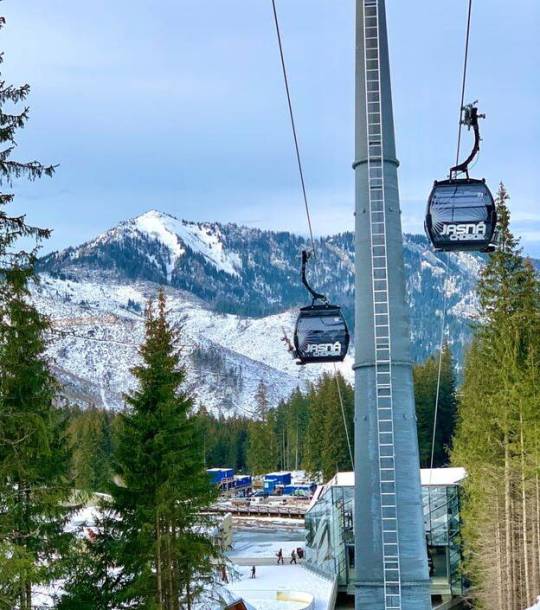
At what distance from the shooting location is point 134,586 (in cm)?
1477

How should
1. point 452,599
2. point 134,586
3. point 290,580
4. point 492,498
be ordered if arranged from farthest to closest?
point 290,580, point 452,599, point 492,498, point 134,586

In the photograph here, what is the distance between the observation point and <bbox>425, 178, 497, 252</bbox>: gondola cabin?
11617 millimetres

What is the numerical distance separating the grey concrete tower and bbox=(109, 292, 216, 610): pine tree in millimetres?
5105

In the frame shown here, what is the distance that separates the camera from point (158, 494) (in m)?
15.1

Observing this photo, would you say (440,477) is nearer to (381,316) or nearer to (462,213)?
(462,213)

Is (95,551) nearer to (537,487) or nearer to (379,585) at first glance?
(379,585)

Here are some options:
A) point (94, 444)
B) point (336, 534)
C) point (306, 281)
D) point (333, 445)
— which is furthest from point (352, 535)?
point (94, 444)

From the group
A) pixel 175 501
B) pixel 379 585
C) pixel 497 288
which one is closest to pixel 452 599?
pixel 497 288

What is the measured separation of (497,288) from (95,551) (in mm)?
15014

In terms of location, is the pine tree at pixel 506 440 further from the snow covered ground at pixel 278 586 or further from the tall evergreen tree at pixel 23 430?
the tall evergreen tree at pixel 23 430

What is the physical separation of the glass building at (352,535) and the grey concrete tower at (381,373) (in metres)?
20.5

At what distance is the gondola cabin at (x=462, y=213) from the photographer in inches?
457

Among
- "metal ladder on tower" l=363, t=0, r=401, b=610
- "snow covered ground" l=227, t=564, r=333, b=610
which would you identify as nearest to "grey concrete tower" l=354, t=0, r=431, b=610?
"metal ladder on tower" l=363, t=0, r=401, b=610

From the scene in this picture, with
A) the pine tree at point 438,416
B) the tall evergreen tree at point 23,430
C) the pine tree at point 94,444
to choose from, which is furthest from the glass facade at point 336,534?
the pine tree at point 94,444
